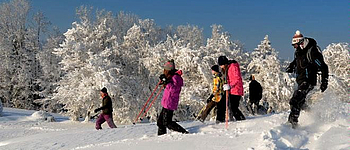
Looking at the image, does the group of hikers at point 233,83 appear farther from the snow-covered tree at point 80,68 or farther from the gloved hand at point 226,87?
the snow-covered tree at point 80,68

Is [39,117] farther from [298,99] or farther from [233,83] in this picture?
[298,99]

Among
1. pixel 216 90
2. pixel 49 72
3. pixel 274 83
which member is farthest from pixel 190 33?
pixel 216 90

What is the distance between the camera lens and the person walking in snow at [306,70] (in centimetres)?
572

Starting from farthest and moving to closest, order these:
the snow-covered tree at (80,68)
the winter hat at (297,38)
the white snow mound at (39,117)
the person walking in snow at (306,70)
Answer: the snow-covered tree at (80,68) → the white snow mound at (39,117) → the winter hat at (297,38) → the person walking in snow at (306,70)

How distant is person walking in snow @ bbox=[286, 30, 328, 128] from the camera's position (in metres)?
5.72

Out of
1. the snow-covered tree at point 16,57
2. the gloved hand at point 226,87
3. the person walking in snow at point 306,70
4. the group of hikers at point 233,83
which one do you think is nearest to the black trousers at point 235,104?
the group of hikers at point 233,83

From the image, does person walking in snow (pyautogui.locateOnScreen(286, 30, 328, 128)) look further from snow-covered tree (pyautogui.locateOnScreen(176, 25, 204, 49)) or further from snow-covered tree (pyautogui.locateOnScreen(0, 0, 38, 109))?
snow-covered tree (pyautogui.locateOnScreen(176, 25, 204, 49))

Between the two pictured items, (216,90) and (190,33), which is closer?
(216,90)

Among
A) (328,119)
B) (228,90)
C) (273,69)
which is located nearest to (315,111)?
(328,119)

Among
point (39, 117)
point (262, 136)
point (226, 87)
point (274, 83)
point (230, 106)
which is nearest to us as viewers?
point (262, 136)

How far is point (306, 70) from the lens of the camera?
5.78 metres

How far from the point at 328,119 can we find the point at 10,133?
13201 millimetres

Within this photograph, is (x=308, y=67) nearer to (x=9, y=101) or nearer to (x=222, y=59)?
(x=222, y=59)

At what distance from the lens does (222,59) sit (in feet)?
23.5
